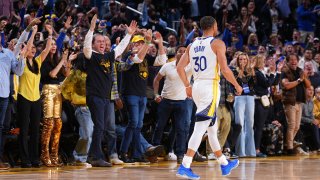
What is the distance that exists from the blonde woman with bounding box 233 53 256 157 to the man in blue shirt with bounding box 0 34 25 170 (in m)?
4.77

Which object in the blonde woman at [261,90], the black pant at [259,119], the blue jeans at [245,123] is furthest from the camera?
the black pant at [259,119]

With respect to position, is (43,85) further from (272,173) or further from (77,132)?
(272,173)

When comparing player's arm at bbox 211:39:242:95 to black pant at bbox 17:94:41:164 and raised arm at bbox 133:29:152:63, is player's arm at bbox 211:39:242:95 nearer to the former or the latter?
raised arm at bbox 133:29:152:63

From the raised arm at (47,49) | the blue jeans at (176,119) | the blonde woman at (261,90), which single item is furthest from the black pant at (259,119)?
the raised arm at (47,49)

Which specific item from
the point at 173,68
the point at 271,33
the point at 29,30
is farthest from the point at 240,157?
the point at 271,33

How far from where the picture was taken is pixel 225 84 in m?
15.0

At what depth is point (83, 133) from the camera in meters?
13.0

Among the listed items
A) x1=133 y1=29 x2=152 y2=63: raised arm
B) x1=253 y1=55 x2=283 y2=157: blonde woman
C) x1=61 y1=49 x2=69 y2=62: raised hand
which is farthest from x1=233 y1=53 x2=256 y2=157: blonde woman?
x1=61 y1=49 x2=69 y2=62: raised hand

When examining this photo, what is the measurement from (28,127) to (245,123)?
193 inches

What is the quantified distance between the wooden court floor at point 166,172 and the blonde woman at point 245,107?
2182 mm

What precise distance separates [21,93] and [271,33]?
438 inches

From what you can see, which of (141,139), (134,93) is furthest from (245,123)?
(134,93)

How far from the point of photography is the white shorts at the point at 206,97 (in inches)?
410

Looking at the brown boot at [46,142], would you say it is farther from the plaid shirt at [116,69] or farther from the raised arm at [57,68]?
the plaid shirt at [116,69]
